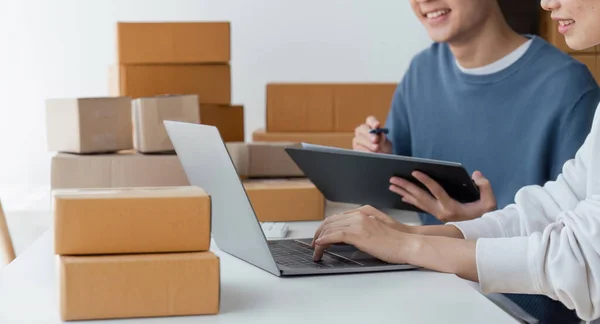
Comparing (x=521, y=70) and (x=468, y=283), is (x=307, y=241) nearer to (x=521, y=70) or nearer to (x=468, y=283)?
(x=468, y=283)

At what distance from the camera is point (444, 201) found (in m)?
1.64

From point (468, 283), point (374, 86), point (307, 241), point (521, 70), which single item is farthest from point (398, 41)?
point (468, 283)

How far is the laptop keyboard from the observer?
1.23 m

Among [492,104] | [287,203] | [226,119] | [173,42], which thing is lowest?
[287,203]

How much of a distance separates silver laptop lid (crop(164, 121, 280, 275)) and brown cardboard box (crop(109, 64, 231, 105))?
1041 millimetres

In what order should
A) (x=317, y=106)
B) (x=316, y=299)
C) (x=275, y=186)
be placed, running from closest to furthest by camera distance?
(x=316, y=299)
(x=275, y=186)
(x=317, y=106)

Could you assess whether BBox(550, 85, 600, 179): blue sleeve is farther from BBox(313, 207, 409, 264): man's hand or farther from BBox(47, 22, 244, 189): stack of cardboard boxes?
BBox(47, 22, 244, 189): stack of cardboard boxes

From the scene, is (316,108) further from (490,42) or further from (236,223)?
(236,223)

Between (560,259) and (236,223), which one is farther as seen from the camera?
(236,223)

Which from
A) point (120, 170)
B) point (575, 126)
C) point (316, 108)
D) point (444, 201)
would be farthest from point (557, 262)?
point (316, 108)

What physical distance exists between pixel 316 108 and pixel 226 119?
0.36 meters

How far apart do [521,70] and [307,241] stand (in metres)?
0.80

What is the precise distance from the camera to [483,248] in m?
1.18

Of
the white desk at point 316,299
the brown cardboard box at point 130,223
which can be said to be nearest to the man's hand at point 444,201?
the white desk at point 316,299
